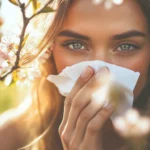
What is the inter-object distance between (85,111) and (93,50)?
226 mm

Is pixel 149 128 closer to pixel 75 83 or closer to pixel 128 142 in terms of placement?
pixel 128 142

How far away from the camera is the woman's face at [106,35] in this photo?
1513mm

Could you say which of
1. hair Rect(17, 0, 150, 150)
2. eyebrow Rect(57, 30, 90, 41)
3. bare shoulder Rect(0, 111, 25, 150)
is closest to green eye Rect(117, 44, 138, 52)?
eyebrow Rect(57, 30, 90, 41)

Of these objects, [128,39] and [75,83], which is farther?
[128,39]

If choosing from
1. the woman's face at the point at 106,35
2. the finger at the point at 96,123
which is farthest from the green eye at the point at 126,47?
the finger at the point at 96,123

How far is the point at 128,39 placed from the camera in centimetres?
153

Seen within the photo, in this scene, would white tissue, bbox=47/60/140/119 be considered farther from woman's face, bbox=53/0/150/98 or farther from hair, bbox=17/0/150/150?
hair, bbox=17/0/150/150

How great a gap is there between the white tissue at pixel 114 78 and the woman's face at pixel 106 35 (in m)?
0.08

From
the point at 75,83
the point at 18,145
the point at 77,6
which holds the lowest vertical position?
the point at 18,145

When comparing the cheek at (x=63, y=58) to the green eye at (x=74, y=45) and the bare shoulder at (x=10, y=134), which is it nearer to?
the green eye at (x=74, y=45)

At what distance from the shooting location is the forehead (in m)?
1.51

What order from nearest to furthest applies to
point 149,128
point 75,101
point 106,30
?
point 75,101
point 106,30
point 149,128

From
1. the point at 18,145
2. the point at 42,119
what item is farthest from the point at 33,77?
the point at 18,145

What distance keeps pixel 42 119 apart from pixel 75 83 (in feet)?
1.92
